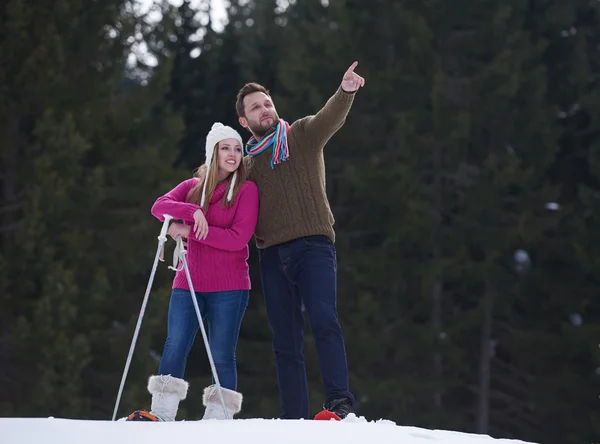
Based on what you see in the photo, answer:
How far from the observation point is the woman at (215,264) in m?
5.73

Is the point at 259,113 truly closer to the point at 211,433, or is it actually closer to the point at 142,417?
the point at 142,417

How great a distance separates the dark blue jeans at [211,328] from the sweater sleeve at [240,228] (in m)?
0.25

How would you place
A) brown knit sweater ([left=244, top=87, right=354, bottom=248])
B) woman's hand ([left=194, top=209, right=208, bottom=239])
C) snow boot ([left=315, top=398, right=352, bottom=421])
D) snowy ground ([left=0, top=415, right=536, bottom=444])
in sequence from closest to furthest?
snowy ground ([left=0, top=415, right=536, bottom=444]) < snow boot ([left=315, top=398, right=352, bottom=421]) < woman's hand ([left=194, top=209, right=208, bottom=239]) < brown knit sweater ([left=244, top=87, right=354, bottom=248])

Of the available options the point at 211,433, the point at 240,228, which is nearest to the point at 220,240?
the point at 240,228

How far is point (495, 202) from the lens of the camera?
20.4m

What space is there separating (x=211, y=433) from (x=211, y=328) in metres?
1.32

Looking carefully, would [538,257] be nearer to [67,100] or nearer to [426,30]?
[426,30]

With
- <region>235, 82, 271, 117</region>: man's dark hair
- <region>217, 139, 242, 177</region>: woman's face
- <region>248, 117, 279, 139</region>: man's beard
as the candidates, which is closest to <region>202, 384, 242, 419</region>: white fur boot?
<region>217, 139, 242, 177</region>: woman's face

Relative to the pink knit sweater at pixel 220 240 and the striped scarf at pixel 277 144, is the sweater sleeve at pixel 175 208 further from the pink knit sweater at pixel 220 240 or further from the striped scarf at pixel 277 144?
the striped scarf at pixel 277 144

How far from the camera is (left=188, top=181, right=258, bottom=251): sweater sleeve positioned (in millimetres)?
5793

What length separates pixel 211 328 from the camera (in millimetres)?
5848

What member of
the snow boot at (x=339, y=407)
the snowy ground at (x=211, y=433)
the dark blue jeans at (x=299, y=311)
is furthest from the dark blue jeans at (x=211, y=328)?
the snowy ground at (x=211, y=433)

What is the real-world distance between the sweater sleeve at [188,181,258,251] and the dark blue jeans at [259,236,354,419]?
0.22m

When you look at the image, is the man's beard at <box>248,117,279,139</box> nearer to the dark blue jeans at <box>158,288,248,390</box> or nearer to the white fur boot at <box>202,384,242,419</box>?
the dark blue jeans at <box>158,288,248,390</box>
